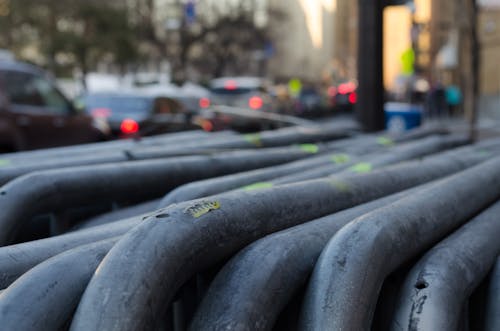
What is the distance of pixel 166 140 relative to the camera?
5.12 meters

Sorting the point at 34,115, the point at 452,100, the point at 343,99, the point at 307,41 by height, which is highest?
the point at 34,115

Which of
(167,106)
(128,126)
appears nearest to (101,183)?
(128,126)

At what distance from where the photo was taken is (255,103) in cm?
2731

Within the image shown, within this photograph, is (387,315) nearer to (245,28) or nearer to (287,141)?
(287,141)

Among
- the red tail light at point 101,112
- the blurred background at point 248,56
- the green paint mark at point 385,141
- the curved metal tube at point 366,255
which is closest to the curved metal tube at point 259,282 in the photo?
the curved metal tube at point 366,255

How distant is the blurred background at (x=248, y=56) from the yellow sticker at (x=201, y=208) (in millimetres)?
4488

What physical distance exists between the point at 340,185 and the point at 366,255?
2.39 feet

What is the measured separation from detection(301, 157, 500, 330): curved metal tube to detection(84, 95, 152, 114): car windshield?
12.8m

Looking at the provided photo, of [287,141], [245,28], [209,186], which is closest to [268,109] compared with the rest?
[287,141]

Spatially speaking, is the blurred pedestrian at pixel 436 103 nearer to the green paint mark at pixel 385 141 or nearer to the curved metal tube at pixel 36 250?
the green paint mark at pixel 385 141

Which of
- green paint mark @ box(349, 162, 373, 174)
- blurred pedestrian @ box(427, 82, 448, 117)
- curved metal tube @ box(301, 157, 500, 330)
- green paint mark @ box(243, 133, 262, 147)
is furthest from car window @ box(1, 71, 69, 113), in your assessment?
blurred pedestrian @ box(427, 82, 448, 117)

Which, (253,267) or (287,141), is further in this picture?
(287,141)

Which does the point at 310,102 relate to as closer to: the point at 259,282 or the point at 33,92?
the point at 33,92

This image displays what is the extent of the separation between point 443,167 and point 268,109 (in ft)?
80.3
